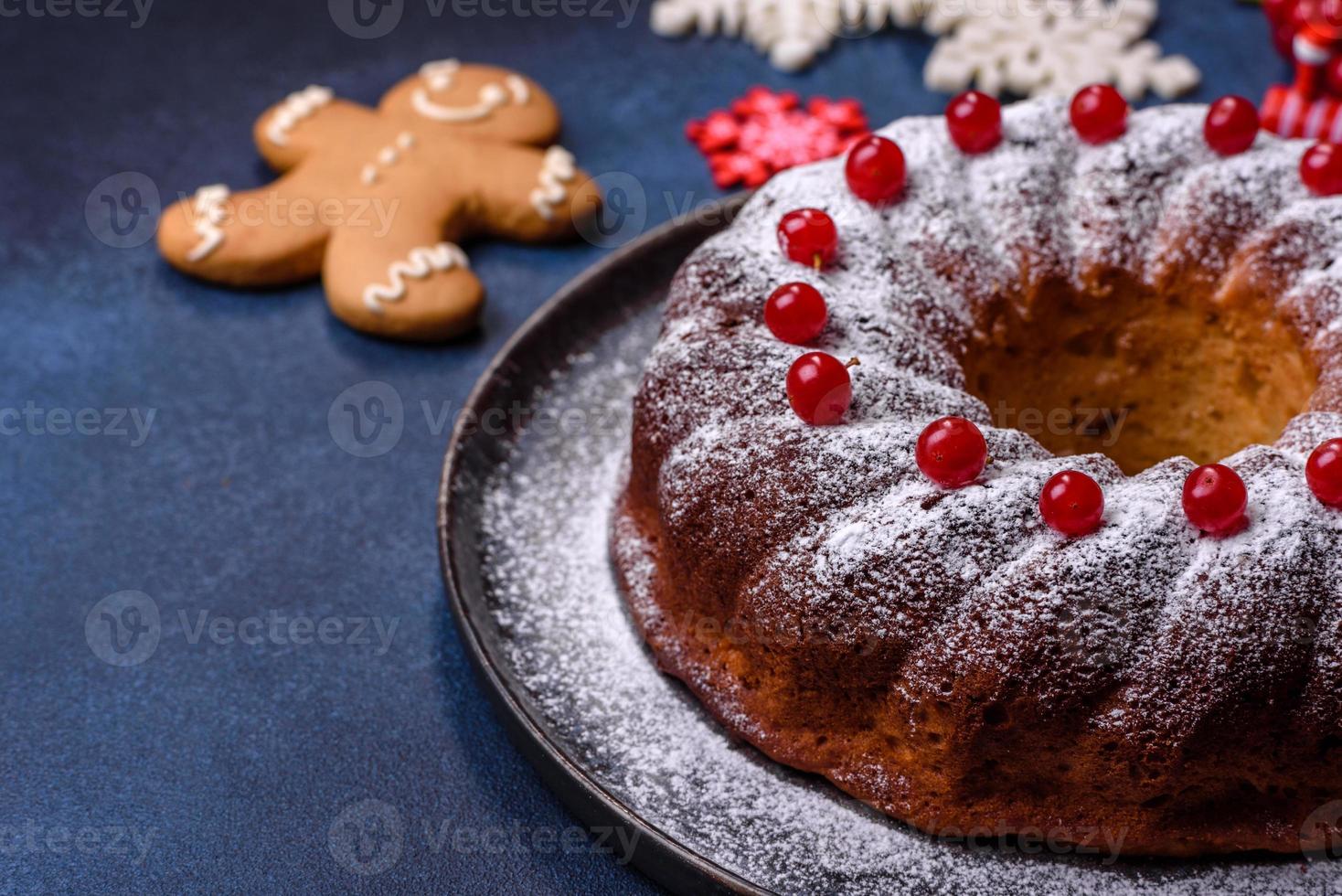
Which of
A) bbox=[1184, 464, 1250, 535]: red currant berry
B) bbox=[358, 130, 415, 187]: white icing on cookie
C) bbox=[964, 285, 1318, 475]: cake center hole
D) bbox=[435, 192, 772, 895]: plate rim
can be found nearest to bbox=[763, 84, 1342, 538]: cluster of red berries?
bbox=[1184, 464, 1250, 535]: red currant berry

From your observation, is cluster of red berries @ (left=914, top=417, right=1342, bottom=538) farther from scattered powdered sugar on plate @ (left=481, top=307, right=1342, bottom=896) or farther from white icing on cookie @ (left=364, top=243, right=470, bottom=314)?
white icing on cookie @ (left=364, top=243, right=470, bottom=314)

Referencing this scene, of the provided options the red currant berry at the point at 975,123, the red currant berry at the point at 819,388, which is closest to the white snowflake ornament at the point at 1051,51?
the red currant berry at the point at 975,123

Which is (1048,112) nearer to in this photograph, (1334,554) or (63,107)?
(1334,554)

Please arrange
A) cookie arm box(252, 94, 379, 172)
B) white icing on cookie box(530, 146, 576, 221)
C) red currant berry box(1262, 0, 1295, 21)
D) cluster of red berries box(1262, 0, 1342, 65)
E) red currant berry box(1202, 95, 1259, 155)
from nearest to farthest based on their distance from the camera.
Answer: red currant berry box(1202, 95, 1259, 155), cluster of red berries box(1262, 0, 1342, 65), red currant berry box(1262, 0, 1295, 21), white icing on cookie box(530, 146, 576, 221), cookie arm box(252, 94, 379, 172)

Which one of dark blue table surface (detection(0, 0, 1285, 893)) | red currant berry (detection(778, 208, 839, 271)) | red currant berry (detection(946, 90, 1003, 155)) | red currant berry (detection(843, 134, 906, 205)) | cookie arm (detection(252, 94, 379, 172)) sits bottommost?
dark blue table surface (detection(0, 0, 1285, 893))

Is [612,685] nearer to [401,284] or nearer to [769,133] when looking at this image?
[401,284]

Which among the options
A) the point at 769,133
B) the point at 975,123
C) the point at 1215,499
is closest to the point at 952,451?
the point at 1215,499
